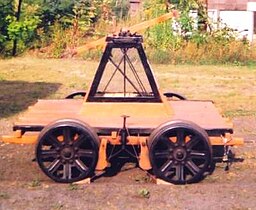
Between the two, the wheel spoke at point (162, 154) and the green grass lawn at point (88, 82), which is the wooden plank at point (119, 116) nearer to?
the wheel spoke at point (162, 154)

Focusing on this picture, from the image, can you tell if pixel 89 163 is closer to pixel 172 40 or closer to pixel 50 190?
pixel 50 190

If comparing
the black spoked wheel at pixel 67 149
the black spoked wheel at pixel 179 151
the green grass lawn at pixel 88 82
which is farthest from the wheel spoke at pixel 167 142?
the green grass lawn at pixel 88 82

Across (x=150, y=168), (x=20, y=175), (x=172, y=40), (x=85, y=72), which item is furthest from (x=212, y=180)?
(x=172, y=40)

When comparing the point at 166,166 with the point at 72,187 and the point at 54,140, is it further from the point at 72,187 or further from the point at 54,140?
the point at 54,140

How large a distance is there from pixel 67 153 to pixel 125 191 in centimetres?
66

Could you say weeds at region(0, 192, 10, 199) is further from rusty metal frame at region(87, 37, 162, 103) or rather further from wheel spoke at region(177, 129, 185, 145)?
wheel spoke at region(177, 129, 185, 145)

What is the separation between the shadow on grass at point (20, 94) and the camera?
10.4 meters

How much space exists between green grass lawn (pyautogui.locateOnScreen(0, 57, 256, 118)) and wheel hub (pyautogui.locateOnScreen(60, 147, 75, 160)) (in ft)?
11.9

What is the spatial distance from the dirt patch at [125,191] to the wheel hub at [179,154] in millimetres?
259

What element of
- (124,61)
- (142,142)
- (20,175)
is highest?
(124,61)

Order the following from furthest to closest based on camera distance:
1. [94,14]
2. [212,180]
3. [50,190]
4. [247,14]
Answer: [247,14] → [94,14] → [212,180] → [50,190]

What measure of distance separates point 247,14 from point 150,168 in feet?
53.8

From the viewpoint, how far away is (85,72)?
1470 cm

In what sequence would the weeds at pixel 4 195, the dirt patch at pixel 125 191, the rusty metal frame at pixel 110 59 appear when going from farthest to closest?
1. the rusty metal frame at pixel 110 59
2. the weeds at pixel 4 195
3. the dirt patch at pixel 125 191
